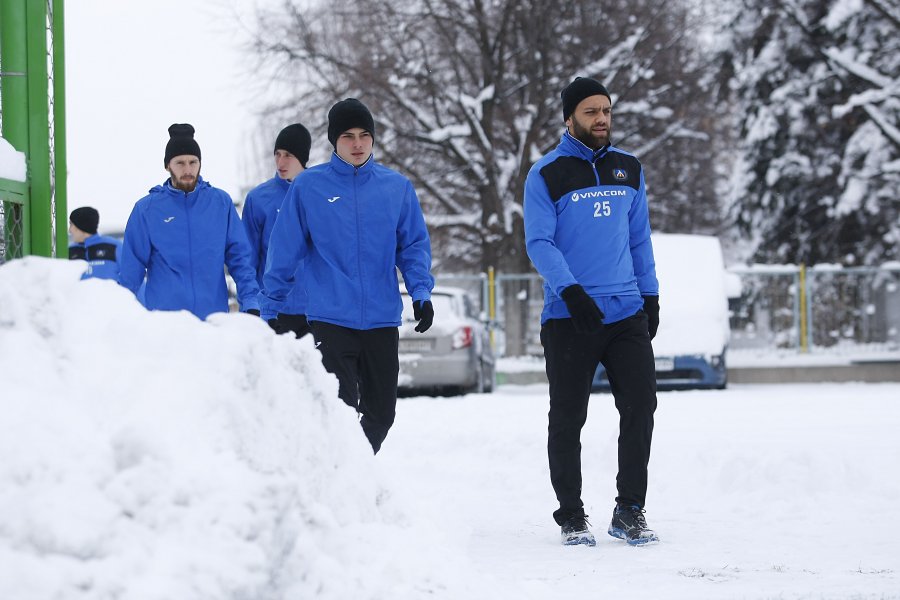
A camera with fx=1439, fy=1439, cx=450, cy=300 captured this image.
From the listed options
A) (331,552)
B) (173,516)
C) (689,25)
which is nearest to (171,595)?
(173,516)

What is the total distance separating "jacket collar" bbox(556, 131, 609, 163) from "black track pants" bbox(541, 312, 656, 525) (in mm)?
730

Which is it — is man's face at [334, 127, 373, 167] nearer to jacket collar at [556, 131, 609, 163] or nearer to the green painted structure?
jacket collar at [556, 131, 609, 163]

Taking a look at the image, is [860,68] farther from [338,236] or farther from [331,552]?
[331,552]

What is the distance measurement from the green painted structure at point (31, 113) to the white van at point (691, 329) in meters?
10.5

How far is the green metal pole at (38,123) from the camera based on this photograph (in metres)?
6.38

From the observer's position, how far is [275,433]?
4004mm

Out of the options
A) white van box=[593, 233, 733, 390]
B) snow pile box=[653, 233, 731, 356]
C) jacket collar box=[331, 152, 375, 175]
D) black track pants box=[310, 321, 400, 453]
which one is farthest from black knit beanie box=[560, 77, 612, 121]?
snow pile box=[653, 233, 731, 356]

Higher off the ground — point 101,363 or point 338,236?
point 338,236

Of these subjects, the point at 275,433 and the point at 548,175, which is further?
the point at 548,175

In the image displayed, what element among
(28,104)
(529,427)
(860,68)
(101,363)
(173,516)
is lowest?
(529,427)

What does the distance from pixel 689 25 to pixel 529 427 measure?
18376 millimetres

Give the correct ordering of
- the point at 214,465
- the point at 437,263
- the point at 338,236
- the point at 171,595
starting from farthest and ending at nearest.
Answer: the point at 437,263 → the point at 338,236 → the point at 214,465 → the point at 171,595

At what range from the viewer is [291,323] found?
6.84 metres

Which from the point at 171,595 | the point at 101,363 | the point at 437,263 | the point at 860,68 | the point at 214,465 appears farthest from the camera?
the point at 437,263
